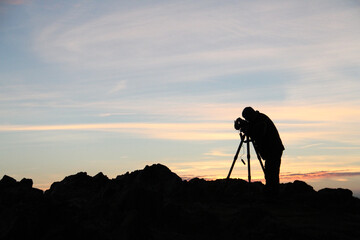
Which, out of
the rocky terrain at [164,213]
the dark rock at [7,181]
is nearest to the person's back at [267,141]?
the rocky terrain at [164,213]

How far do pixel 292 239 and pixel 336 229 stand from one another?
1.32 meters

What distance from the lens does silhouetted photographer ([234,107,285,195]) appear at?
38.7 feet

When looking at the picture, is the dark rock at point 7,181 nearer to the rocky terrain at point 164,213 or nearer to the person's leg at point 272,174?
the rocky terrain at point 164,213

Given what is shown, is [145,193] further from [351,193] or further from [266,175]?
[351,193]

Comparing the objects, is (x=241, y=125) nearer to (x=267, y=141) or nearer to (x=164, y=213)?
(x=267, y=141)

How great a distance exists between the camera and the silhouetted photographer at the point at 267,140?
11805mm

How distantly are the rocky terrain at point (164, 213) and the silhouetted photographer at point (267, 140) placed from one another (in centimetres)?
77

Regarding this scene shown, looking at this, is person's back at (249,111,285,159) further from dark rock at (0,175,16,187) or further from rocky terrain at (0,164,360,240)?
dark rock at (0,175,16,187)

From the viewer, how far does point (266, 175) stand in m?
11.9

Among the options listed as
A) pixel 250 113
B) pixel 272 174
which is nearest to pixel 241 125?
pixel 250 113

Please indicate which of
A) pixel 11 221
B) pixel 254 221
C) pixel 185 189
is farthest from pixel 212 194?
pixel 11 221

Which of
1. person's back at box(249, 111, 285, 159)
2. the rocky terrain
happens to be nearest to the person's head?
person's back at box(249, 111, 285, 159)

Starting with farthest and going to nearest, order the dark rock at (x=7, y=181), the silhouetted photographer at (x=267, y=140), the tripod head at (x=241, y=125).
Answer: the tripod head at (x=241, y=125) < the silhouetted photographer at (x=267, y=140) < the dark rock at (x=7, y=181)

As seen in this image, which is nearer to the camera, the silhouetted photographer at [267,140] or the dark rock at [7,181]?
the dark rock at [7,181]
